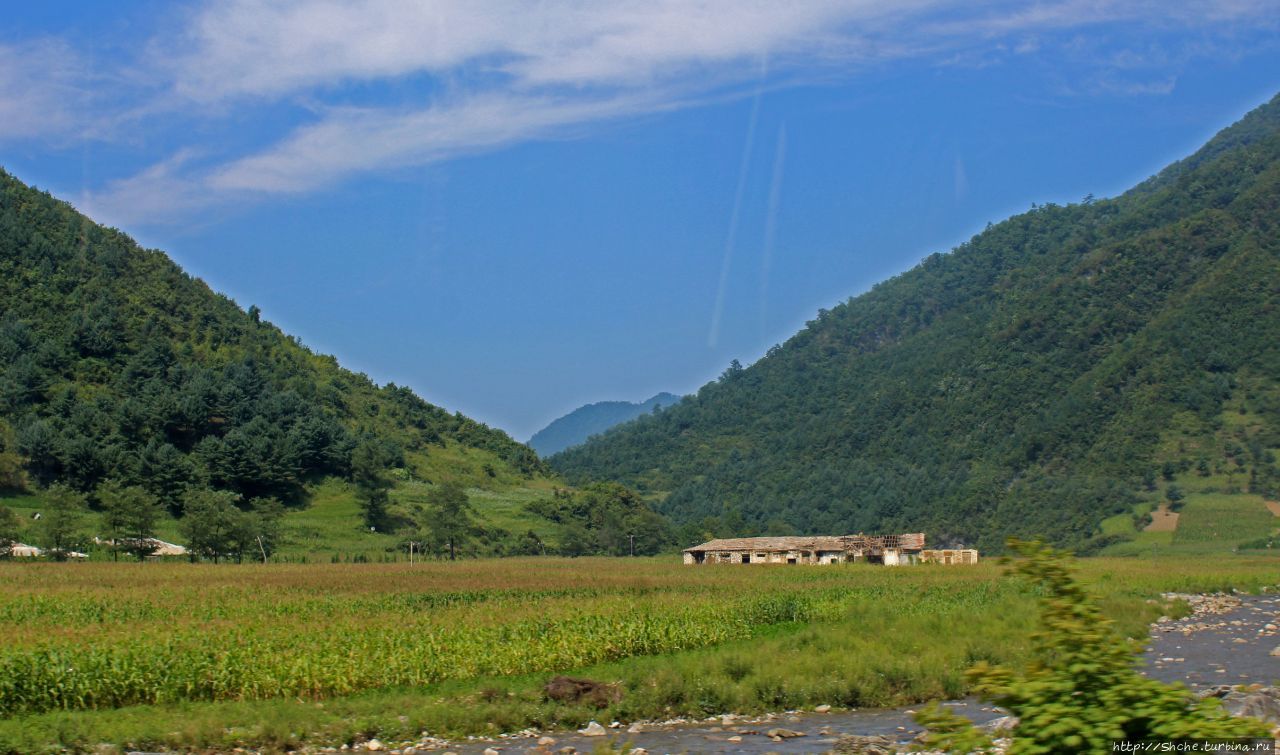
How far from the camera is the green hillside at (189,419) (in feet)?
298

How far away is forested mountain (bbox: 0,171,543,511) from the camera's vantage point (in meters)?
93.8

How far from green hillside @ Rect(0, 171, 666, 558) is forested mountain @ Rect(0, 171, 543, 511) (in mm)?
197

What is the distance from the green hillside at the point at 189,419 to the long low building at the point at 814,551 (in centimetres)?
1699

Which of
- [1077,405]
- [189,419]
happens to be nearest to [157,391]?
[189,419]

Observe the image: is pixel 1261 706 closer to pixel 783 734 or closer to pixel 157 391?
pixel 783 734

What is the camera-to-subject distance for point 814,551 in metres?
85.4

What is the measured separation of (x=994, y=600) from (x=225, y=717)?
31349mm

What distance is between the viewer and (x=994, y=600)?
43312mm

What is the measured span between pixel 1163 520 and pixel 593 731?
326 feet

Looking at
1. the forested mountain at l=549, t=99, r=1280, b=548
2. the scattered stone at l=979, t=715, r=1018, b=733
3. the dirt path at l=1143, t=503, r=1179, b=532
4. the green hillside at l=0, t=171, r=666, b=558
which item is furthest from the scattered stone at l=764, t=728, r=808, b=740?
the forested mountain at l=549, t=99, r=1280, b=548

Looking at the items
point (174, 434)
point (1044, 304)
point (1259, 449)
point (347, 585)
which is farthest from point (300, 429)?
point (1044, 304)

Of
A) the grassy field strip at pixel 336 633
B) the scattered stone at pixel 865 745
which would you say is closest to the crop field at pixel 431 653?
the grassy field strip at pixel 336 633

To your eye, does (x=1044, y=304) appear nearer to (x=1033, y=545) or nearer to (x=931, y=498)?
(x=931, y=498)

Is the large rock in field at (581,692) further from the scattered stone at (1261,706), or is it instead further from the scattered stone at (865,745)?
the scattered stone at (1261,706)
